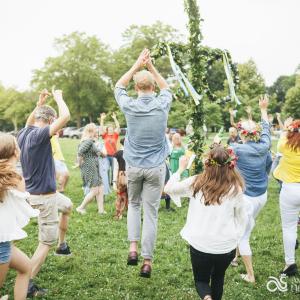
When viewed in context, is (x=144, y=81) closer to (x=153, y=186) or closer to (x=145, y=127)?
(x=145, y=127)

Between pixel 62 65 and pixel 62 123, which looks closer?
pixel 62 123

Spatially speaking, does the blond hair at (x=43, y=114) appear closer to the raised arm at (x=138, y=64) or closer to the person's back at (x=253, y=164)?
the raised arm at (x=138, y=64)

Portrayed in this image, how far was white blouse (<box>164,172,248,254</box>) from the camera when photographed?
418 cm

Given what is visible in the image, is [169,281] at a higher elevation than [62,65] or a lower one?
lower

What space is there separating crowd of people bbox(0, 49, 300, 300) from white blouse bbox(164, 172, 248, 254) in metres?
0.01

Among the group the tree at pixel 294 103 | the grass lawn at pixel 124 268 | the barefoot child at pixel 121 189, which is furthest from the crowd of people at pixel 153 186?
the tree at pixel 294 103

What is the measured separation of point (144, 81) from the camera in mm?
4953

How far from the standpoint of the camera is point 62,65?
59.2m

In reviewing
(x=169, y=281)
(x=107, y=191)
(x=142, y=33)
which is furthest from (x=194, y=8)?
(x=142, y=33)

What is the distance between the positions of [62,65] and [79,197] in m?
49.5

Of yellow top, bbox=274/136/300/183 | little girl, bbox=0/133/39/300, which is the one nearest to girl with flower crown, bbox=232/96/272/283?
yellow top, bbox=274/136/300/183

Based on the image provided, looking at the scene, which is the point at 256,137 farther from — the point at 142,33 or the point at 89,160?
the point at 142,33

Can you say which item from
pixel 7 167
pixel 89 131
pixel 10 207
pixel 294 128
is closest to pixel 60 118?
pixel 7 167

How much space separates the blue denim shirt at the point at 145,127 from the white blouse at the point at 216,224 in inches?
33.9
